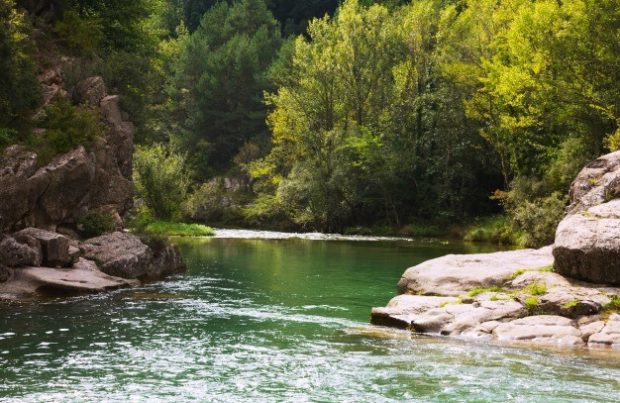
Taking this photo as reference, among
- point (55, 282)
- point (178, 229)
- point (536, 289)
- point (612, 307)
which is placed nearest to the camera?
point (612, 307)

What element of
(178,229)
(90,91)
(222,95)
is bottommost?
(178,229)

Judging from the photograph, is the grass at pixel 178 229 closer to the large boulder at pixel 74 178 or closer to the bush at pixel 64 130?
the large boulder at pixel 74 178

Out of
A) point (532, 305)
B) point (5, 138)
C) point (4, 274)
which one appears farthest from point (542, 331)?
point (5, 138)

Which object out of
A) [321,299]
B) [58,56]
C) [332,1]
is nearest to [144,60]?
[58,56]

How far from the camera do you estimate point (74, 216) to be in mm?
31812

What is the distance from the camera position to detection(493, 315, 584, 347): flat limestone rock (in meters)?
17.9

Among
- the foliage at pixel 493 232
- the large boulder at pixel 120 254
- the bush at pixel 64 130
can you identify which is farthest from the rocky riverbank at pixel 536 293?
the foliage at pixel 493 232

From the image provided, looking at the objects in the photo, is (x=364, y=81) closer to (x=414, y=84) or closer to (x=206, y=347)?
(x=414, y=84)

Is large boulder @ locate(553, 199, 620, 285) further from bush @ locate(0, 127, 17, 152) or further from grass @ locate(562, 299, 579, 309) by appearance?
bush @ locate(0, 127, 17, 152)

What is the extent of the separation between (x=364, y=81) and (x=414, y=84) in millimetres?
4903

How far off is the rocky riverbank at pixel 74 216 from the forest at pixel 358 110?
99 cm

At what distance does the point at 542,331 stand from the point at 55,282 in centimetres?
1594

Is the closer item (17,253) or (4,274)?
(4,274)

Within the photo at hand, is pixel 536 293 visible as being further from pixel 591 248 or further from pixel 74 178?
pixel 74 178
